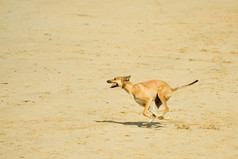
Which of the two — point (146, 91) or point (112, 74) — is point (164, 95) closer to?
point (146, 91)

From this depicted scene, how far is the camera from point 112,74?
18.8 m

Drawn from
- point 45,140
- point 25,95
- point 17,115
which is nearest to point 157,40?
point 25,95

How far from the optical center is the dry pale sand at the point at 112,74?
11.8 metres

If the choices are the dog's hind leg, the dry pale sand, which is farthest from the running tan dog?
the dry pale sand

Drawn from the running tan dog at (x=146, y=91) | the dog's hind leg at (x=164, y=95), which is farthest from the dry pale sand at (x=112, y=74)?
Result: the running tan dog at (x=146, y=91)

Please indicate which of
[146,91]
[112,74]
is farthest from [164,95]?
[112,74]

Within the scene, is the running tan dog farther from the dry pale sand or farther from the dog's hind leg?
the dry pale sand

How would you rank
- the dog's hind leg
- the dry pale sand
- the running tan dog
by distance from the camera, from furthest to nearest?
the dog's hind leg
the running tan dog
the dry pale sand

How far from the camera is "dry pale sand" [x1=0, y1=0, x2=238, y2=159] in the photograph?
11766 millimetres

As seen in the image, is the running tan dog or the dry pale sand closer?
the dry pale sand

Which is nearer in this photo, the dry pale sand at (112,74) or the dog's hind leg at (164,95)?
the dry pale sand at (112,74)

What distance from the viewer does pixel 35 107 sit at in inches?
592

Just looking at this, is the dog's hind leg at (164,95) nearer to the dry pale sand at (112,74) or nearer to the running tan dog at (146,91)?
the running tan dog at (146,91)

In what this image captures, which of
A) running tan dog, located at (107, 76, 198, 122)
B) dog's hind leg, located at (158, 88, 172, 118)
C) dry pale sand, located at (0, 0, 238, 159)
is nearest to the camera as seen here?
dry pale sand, located at (0, 0, 238, 159)
